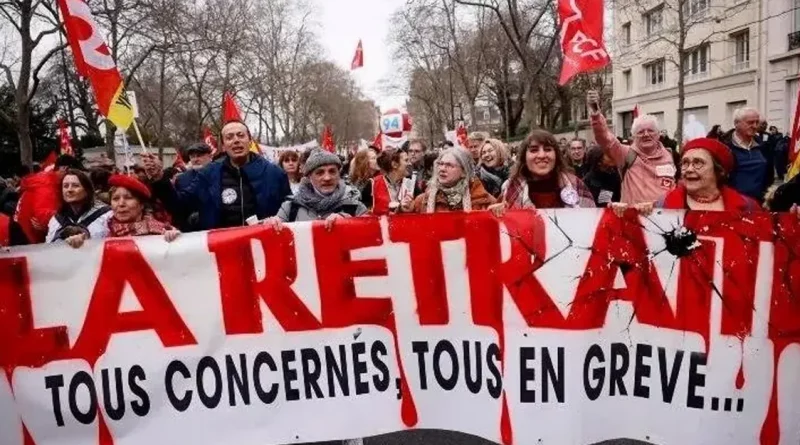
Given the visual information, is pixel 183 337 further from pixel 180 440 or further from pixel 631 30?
pixel 631 30

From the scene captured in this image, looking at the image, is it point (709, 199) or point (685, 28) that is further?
point (685, 28)

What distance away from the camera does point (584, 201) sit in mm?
3859

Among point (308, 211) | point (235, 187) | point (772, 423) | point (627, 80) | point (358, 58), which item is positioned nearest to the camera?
point (772, 423)

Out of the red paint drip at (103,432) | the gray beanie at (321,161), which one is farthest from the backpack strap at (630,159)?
the red paint drip at (103,432)

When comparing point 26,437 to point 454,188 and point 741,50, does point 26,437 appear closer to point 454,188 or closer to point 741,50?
point 454,188

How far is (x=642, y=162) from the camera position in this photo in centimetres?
468

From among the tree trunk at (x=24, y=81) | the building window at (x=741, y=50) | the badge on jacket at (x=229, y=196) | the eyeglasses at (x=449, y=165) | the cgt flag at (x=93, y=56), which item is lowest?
the badge on jacket at (x=229, y=196)

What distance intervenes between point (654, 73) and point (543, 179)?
3843cm

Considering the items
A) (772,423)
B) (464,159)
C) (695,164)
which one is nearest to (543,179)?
(464,159)

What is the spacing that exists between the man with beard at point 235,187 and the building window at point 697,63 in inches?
1260

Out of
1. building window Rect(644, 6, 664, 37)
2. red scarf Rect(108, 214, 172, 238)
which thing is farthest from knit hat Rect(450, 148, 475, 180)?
building window Rect(644, 6, 664, 37)

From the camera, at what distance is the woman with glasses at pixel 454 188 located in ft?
13.1

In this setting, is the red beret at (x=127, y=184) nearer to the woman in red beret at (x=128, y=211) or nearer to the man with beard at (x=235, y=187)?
the woman in red beret at (x=128, y=211)

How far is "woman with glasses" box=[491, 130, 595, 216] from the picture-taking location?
12.6 feet
